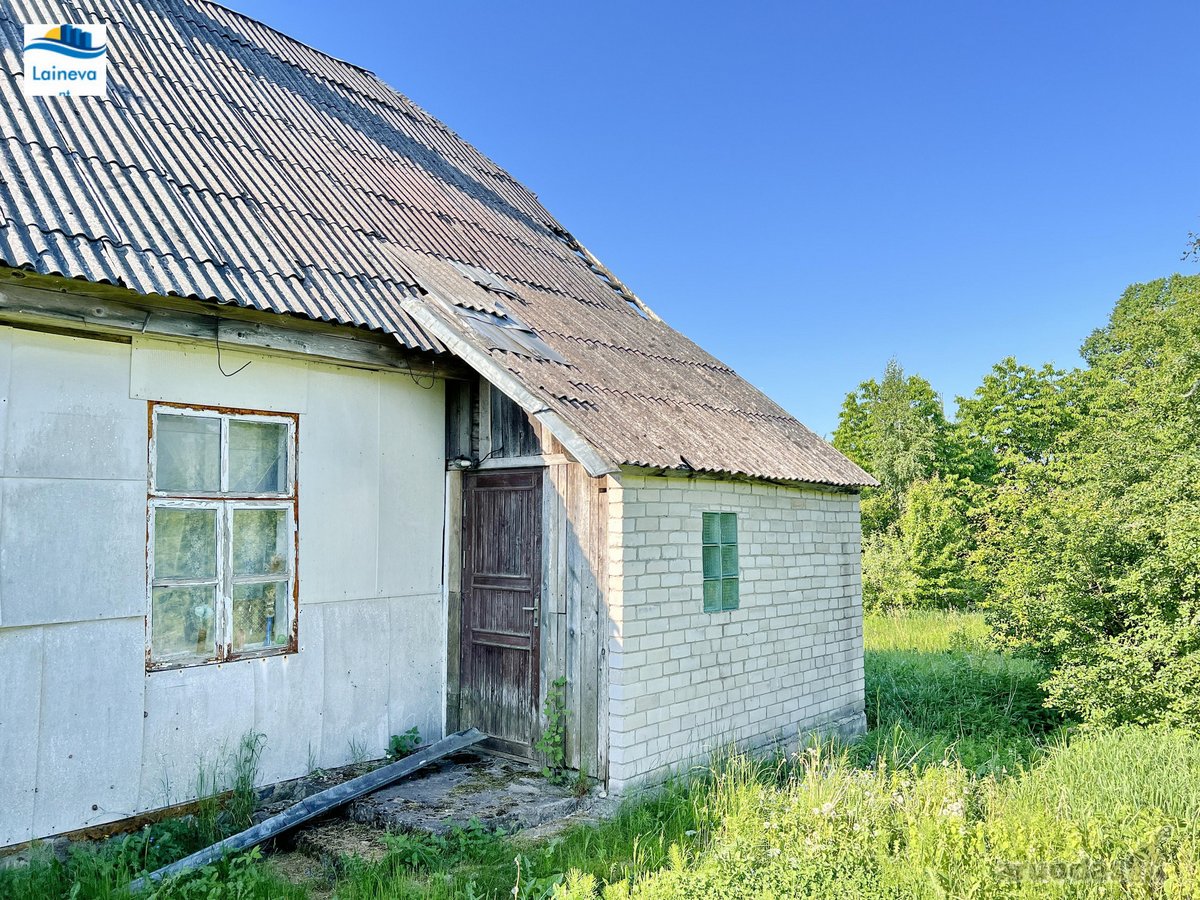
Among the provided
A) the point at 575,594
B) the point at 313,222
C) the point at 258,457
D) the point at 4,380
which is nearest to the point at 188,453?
the point at 258,457

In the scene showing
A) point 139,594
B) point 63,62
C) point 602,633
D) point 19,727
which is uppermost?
point 63,62

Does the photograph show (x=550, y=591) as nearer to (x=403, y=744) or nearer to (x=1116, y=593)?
(x=403, y=744)

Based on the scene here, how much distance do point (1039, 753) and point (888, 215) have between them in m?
15.5

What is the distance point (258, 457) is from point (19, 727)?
7.00 ft

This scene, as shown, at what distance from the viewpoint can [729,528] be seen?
7.07 meters

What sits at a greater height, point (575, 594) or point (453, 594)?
point (575, 594)

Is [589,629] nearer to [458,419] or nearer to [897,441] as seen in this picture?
[458,419]

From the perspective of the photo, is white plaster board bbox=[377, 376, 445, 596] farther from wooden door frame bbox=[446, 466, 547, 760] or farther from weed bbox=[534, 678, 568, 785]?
weed bbox=[534, 678, 568, 785]

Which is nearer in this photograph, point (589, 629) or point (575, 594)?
point (589, 629)

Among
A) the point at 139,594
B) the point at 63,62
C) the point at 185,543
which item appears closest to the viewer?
the point at 139,594

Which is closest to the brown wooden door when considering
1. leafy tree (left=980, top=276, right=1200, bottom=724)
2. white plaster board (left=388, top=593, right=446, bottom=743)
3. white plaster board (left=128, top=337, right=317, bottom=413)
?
white plaster board (left=388, top=593, right=446, bottom=743)

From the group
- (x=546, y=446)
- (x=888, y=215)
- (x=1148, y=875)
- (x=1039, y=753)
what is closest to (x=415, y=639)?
(x=546, y=446)

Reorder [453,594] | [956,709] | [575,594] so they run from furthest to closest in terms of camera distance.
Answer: [956,709], [453,594], [575,594]

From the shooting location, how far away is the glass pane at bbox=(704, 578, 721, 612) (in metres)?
6.72
